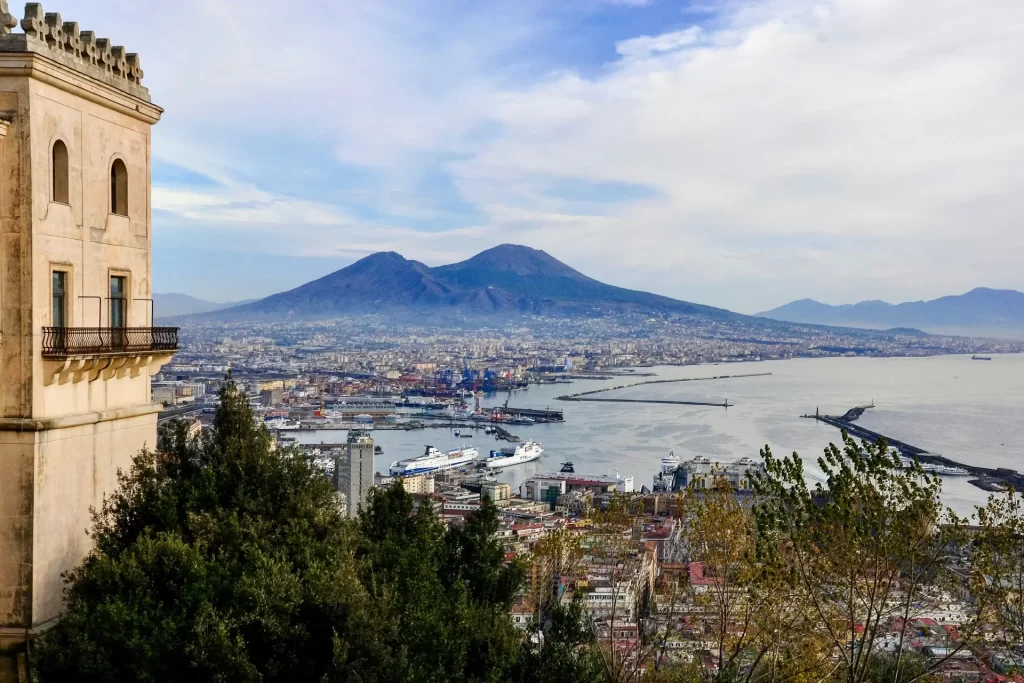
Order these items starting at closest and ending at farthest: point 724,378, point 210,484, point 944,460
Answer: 1. point 210,484
2. point 944,460
3. point 724,378

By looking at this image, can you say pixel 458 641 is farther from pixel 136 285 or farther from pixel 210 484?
pixel 136 285

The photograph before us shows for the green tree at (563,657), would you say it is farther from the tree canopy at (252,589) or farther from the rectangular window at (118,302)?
the rectangular window at (118,302)

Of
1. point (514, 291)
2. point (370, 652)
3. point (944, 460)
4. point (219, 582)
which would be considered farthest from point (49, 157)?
point (514, 291)

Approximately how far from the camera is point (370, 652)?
4.14 m

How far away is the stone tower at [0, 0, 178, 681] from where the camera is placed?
422cm

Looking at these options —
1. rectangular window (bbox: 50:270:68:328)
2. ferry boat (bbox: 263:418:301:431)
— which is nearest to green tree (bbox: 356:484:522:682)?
rectangular window (bbox: 50:270:68:328)

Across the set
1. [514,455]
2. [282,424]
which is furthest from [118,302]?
[282,424]

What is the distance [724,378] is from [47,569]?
240 ft

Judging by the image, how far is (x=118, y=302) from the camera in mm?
4898

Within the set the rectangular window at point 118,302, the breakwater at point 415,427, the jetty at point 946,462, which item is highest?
the rectangular window at point 118,302

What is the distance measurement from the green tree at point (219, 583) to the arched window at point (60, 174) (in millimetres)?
1361

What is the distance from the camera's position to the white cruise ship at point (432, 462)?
105 ft

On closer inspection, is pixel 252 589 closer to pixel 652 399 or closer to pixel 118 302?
pixel 118 302

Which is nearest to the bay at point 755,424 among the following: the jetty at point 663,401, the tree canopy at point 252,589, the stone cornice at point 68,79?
the jetty at point 663,401
